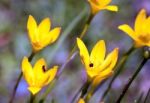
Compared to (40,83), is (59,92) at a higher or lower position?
lower

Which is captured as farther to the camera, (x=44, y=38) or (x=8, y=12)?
(x=8, y=12)

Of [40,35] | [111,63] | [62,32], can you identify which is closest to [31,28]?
[40,35]

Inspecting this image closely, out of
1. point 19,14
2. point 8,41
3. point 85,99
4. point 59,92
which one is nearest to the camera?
point 85,99

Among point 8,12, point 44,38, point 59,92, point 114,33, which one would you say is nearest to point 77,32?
point 114,33

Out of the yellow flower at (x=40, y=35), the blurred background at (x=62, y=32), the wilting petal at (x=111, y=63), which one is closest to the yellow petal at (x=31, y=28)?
the yellow flower at (x=40, y=35)

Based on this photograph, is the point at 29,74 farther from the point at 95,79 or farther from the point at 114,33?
the point at 114,33

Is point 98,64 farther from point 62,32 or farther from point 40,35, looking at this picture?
point 62,32

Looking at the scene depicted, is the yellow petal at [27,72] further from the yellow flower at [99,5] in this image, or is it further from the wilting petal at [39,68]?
the yellow flower at [99,5]
